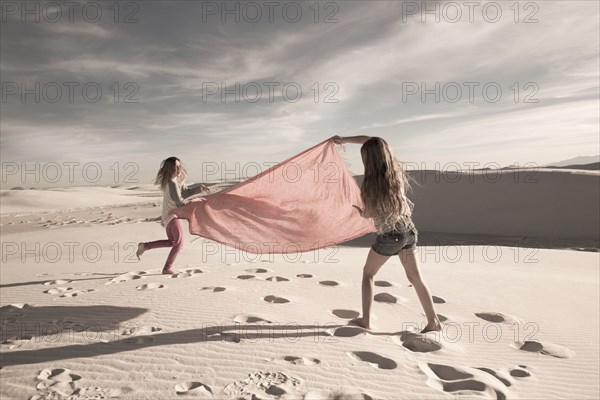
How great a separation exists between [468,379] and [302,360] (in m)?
1.32

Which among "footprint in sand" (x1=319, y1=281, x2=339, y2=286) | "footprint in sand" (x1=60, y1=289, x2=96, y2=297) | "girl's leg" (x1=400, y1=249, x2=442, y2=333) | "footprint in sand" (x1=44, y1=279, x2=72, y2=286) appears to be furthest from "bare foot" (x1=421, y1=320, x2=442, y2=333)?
"footprint in sand" (x1=44, y1=279, x2=72, y2=286)

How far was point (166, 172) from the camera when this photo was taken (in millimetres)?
5652

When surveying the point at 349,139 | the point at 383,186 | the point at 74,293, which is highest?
the point at 349,139

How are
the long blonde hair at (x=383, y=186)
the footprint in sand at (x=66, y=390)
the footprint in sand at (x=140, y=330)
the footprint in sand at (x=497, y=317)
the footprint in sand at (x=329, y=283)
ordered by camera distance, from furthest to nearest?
1. the footprint in sand at (x=329, y=283)
2. the footprint in sand at (x=497, y=317)
3. the footprint in sand at (x=140, y=330)
4. the long blonde hair at (x=383, y=186)
5. the footprint in sand at (x=66, y=390)

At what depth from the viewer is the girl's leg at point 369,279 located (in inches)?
141

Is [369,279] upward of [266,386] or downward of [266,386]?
upward

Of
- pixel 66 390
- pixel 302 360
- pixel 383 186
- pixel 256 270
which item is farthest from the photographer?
pixel 256 270

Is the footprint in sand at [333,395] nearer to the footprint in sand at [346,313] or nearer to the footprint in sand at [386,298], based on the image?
the footprint in sand at [346,313]

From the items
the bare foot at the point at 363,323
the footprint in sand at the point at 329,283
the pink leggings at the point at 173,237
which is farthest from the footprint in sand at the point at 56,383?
the footprint in sand at the point at 329,283

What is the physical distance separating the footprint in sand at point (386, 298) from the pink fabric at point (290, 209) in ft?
3.07

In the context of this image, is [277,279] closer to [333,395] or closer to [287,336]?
[287,336]

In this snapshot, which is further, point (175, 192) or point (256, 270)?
point (256, 270)

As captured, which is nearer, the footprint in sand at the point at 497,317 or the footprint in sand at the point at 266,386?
the footprint in sand at the point at 266,386

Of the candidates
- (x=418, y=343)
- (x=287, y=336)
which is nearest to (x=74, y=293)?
(x=287, y=336)
